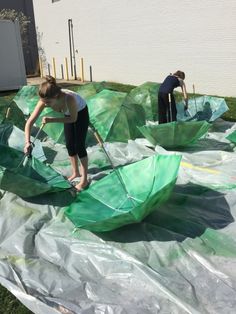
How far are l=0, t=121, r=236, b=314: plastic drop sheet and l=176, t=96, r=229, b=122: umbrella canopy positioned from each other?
306 cm

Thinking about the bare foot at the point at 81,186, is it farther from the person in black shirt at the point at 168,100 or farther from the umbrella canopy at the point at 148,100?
the umbrella canopy at the point at 148,100

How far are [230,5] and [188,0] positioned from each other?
1.62 metres

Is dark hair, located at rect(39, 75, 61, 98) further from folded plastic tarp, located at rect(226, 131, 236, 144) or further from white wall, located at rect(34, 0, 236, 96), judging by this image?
white wall, located at rect(34, 0, 236, 96)

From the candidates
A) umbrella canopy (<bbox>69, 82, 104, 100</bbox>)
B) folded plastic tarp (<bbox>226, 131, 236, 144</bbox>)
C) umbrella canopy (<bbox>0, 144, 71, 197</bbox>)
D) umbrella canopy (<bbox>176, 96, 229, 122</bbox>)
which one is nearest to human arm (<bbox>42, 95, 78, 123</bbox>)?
umbrella canopy (<bbox>0, 144, 71, 197</bbox>)

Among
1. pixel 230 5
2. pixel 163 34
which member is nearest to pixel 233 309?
pixel 230 5

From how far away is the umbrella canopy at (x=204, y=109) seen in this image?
7715 mm

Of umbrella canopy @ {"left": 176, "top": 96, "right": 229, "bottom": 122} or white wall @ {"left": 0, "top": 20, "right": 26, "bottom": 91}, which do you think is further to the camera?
white wall @ {"left": 0, "top": 20, "right": 26, "bottom": 91}

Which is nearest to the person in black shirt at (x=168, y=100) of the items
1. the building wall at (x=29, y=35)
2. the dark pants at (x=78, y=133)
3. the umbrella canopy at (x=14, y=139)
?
the umbrella canopy at (x=14, y=139)

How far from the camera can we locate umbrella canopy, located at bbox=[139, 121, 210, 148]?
6.19 metres

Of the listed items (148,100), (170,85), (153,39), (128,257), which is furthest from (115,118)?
(153,39)

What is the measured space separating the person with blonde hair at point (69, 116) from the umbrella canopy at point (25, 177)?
10.2 inches

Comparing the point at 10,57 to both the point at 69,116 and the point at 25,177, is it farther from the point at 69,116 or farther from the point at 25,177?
the point at 25,177

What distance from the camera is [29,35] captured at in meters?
26.0

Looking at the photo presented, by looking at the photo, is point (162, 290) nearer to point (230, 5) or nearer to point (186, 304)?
point (186, 304)
